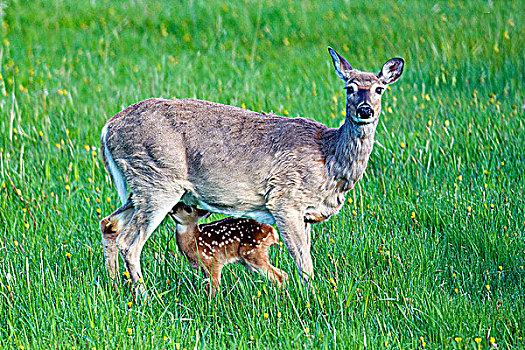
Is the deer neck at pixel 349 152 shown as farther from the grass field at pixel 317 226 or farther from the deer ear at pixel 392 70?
the grass field at pixel 317 226

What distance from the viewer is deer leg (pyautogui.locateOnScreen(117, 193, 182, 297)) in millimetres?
5203

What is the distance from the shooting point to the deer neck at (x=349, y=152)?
16.5ft

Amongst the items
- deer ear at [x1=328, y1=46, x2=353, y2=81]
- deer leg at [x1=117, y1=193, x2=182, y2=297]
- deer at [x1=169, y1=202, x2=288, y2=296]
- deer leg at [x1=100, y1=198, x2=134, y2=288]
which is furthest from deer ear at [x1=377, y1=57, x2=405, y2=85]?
deer leg at [x1=100, y1=198, x2=134, y2=288]

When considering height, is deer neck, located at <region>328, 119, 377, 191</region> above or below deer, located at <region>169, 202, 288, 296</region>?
above

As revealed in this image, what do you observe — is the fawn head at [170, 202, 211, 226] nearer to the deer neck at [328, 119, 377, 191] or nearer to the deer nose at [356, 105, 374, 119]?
the deer neck at [328, 119, 377, 191]

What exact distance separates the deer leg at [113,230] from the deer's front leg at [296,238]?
122cm

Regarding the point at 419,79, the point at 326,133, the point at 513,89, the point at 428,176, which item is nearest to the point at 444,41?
the point at 419,79

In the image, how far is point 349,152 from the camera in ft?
16.6

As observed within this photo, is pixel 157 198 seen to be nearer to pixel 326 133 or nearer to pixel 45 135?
pixel 326 133

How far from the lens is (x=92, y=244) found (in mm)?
5891

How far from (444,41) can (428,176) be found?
156 inches

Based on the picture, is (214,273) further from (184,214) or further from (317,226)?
(317,226)

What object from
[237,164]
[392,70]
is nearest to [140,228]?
[237,164]

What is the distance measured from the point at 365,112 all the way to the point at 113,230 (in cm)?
210
